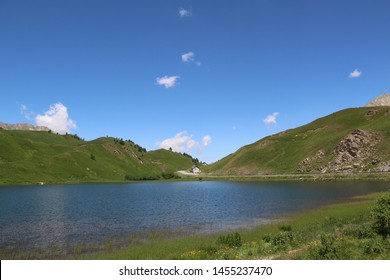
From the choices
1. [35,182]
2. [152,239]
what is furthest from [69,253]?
[35,182]

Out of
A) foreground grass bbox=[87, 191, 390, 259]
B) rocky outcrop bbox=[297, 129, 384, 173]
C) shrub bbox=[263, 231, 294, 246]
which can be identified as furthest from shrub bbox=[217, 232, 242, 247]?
rocky outcrop bbox=[297, 129, 384, 173]

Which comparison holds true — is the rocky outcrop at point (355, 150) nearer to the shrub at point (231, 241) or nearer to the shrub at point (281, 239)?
the shrub at point (231, 241)

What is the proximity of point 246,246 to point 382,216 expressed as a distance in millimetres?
11587

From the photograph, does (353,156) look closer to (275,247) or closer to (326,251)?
(275,247)

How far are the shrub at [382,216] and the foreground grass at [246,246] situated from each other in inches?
30.6

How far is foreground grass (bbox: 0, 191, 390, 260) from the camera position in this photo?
21141 millimetres

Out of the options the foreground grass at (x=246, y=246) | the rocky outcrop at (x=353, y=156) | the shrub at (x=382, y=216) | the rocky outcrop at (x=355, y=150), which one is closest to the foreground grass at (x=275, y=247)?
the foreground grass at (x=246, y=246)

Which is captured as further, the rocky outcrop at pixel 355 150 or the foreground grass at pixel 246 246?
the rocky outcrop at pixel 355 150

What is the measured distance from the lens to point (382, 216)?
90.6ft

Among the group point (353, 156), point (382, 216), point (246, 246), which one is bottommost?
point (246, 246)

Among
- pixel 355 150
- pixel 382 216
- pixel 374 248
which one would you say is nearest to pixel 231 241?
pixel 382 216

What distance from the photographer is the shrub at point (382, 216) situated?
27.3 meters

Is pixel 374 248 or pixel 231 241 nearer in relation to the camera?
pixel 374 248

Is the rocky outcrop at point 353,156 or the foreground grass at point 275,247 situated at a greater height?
the rocky outcrop at point 353,156
